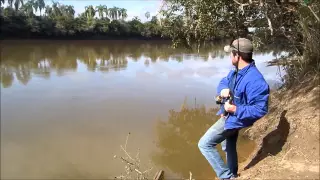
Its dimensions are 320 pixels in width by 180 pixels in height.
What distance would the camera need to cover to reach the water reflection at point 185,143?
5.64 meters

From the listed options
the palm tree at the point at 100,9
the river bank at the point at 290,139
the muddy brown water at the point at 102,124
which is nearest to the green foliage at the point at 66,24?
the palm tree at the point at 100,9

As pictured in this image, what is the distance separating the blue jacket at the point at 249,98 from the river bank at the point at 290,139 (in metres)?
0.86

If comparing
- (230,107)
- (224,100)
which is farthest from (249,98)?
(224,100)

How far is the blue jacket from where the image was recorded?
316 centimetres

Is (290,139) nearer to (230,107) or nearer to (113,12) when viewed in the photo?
(230,107)

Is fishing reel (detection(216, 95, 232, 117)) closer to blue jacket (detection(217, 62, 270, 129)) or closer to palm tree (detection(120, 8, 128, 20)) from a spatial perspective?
blue jacket (detection(217, 62, 270, 129))

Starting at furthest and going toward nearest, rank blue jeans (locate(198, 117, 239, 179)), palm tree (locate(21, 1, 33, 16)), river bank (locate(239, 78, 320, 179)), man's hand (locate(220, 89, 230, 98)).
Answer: palm tree (locate(21, 1, 33, 16)) → river bank (locate(239, 78, 320, 179)) → blue jeans (locate(198, 117, 239, 179)) → man's hand (locate(220, 89, 230, 98))

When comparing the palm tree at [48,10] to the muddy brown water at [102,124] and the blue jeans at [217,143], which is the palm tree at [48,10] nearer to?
the muddy brown water at [102,124]

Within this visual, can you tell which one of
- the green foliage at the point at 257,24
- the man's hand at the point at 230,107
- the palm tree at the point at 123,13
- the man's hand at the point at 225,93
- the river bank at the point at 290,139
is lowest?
the river bank at the point at 290,139

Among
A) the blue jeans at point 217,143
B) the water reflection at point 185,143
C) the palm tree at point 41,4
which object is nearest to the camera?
the blue jeans at point 217,143

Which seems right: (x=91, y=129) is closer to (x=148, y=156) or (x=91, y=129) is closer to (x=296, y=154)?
(x=148, y=156)

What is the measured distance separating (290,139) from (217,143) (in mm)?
1544

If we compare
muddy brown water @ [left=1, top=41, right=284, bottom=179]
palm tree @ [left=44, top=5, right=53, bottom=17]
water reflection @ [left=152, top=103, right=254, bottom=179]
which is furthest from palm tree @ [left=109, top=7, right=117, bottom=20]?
water reflection @ [left=152, top=103, right=254, bottom=179]

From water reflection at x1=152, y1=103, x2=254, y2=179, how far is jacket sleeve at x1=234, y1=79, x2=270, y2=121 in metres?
2.27
